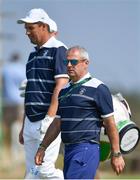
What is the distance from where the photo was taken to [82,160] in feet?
33.6

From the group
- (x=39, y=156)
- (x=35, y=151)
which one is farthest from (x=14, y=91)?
(x=39, y=156)

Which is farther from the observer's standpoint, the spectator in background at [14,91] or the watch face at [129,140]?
the spectator in background at [14,91]

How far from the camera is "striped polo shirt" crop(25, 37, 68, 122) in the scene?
37.8ft

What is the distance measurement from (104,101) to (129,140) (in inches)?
41.8

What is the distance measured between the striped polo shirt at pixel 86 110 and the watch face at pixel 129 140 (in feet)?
2.31

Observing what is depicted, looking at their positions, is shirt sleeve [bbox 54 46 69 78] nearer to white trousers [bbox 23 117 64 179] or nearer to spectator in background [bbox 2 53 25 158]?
white trousers [bbox 23 117 64 179]

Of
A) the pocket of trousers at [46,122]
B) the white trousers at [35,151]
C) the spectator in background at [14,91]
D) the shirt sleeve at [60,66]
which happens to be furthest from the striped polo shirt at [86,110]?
the spectator in background at [14,91]

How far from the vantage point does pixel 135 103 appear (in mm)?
26031

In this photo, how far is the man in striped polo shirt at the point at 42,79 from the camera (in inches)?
453

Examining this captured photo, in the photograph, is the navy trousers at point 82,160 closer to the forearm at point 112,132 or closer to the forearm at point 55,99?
the forearm at point 112,132

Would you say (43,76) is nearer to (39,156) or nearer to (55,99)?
(55,99)

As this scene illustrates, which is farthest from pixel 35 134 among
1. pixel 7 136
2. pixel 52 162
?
pixel 7 136

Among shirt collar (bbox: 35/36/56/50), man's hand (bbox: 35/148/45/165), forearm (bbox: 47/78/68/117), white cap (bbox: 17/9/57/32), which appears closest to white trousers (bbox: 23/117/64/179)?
forearm (bbox: 47/78/68/117)

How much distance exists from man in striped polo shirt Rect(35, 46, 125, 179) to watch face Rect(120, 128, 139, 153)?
2.25 ft
